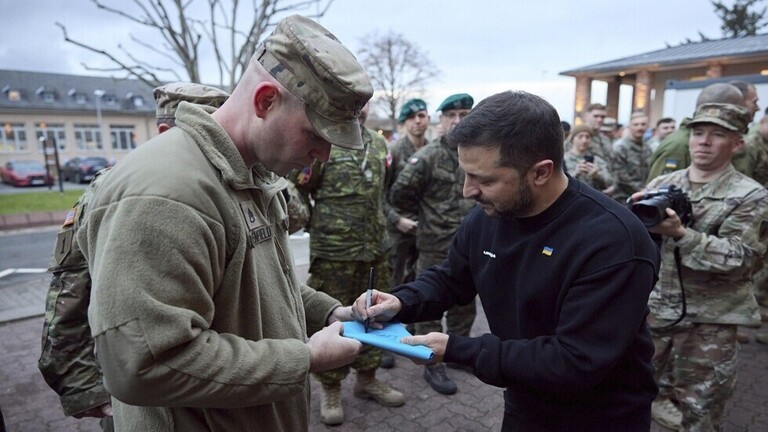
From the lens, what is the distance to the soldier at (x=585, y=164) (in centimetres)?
556

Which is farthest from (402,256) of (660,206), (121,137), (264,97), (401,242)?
(121,137)

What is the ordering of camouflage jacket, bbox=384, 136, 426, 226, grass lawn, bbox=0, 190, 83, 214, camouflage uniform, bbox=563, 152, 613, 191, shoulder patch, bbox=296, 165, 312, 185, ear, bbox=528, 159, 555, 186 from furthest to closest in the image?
grass lawn, bbox=0, 190, 83, 214 → camouflage uniform, bbox=563, 152, 613, 191 → camouflage jacket, bbox=384, 136, 426, 226 → shoulder patch, bbox=296, 165, 312, 185 → ear, bbox=528, 159, 555, 186

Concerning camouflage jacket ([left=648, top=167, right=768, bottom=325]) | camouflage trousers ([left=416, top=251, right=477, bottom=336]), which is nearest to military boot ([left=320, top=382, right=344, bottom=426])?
camouflage trousers ([left=416, top=251, right=477, bottom=336])

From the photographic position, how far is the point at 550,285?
167cm

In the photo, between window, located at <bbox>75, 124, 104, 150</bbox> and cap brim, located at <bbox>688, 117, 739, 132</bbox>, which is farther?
window, located at <bbox>75, 124, 104, 150</bbox>

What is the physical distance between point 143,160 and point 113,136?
5089 cm

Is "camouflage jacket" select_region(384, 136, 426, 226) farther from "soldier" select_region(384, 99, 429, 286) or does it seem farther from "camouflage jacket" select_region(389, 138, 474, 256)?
"camouflage jacket" select_region(389, 138, 474, 256)

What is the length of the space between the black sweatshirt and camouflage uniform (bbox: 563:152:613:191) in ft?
13.1

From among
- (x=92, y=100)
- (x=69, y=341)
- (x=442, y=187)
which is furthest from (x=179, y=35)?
(x=92, y=100)

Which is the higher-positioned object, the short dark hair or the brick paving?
the short dark hair

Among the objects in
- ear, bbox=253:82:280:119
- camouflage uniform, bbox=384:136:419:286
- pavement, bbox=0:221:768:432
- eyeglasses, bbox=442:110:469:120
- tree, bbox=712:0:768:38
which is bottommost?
pavement, bbox=0:221:768:432

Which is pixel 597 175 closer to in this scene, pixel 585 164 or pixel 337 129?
pixel 585 164

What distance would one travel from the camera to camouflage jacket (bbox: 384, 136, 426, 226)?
4738 mm

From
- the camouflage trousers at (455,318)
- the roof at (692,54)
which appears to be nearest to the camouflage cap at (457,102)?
the camouflage trousers at (455,318)
